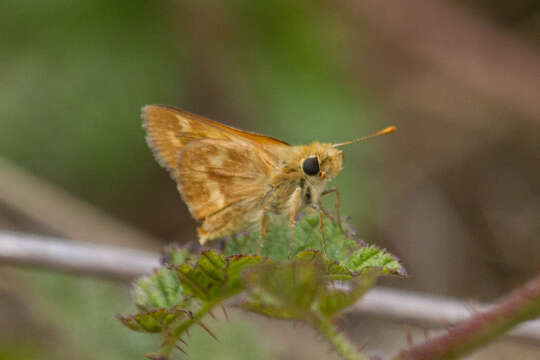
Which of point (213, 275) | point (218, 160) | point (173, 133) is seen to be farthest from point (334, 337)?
point (173, 133)

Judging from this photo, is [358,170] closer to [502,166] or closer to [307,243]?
[502,166]

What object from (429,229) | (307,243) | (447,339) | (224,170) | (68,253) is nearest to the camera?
(447,339)

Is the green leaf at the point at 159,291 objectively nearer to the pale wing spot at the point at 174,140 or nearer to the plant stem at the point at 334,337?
the plant stem at the point at 334,337

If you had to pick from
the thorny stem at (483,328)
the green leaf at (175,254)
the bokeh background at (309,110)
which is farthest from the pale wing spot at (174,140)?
the bokeh background at (309,110)

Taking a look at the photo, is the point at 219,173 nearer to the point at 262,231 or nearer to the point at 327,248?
the point at 262,231

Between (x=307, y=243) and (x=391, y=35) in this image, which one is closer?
(x=307, y=243)

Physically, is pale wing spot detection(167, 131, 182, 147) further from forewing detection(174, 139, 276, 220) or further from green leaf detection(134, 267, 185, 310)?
green leaf detection(134, 267, 185, 310)

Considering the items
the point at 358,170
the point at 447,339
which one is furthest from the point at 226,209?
the point at 358,170

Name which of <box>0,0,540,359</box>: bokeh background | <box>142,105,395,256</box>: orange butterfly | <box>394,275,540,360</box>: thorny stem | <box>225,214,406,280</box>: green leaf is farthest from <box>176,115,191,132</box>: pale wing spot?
<box>0,0,540,359</box>: bokeh background
